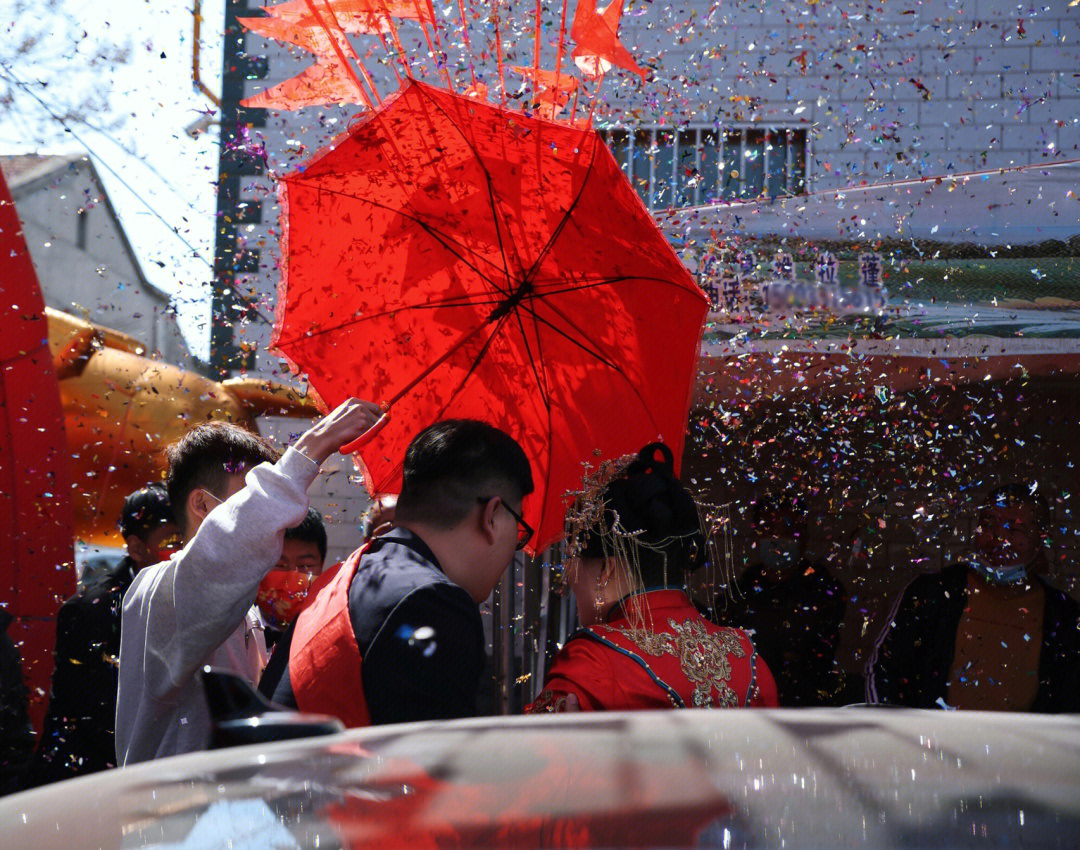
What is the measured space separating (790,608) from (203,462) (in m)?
2.73

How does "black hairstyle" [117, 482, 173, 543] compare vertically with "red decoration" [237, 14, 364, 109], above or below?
below

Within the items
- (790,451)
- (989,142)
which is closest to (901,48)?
(989,142)

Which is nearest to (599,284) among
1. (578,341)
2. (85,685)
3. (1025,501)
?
(578,341)

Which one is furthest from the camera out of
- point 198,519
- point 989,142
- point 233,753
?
point 989,142

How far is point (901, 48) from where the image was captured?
5.71 m

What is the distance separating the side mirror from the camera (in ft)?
3.23

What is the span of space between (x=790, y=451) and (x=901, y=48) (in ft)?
9.67

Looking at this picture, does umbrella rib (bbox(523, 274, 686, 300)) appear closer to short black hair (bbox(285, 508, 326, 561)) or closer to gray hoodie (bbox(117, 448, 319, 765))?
gray hoodie (bbox(117, 448, 319, 765))

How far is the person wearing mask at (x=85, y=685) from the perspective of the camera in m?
2.34

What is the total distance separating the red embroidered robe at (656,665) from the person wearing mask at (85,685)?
1.22 meters

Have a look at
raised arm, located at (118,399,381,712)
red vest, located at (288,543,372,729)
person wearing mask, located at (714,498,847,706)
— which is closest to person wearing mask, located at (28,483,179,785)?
raised arm, located at (118,399,381,712)

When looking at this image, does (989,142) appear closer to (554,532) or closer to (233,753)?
(554,532)

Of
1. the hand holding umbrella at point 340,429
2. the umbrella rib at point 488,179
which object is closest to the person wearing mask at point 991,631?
the umbrella rib at point 488,179

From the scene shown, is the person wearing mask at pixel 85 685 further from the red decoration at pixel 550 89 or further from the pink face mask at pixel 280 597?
the red decoration at pixel 550 89
